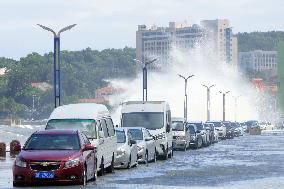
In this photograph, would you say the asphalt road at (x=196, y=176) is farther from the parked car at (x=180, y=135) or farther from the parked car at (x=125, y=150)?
the parked car at (x=180, y=135)

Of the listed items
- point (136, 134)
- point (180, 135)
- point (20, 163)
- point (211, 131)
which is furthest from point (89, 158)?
point (211, 131)

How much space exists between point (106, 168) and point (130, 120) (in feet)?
46.2

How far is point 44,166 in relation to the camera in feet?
90.3

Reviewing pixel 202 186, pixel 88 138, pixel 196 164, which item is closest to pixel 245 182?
pixel 202 186

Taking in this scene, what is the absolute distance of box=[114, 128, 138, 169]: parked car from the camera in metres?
37.5

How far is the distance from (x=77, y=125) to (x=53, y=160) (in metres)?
5.60

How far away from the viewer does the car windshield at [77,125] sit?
32531mm

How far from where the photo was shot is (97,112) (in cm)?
3331

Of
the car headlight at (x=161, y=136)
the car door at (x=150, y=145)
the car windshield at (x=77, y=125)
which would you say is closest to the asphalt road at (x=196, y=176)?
the car door at (x=150, y=145)

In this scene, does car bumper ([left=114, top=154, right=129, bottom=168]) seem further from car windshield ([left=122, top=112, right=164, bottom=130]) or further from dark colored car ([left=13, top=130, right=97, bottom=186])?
car windshield ([left=122, top=112, right=164, bottom=130])

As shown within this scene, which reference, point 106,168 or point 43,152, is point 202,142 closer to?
point 106,168

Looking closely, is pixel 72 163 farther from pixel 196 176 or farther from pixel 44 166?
pixel 196 176

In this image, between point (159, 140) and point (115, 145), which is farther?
point (159, 140)

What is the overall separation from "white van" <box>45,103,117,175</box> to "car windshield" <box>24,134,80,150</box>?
2396 millimetres
